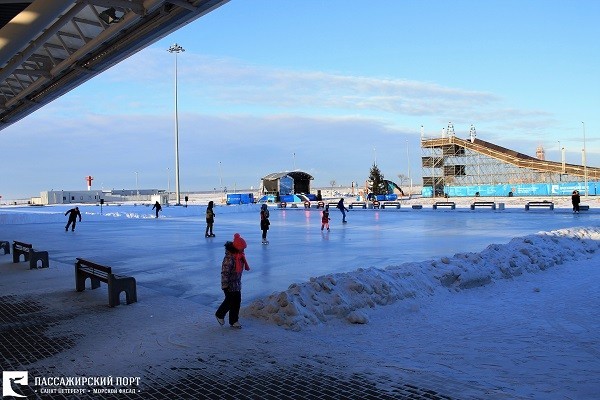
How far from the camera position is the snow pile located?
772 centimetres

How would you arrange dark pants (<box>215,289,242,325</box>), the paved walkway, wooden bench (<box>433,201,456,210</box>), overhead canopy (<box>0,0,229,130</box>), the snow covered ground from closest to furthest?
the paved walkway → the snow covered ground → dark pants (<box>215,289,242,325</box>) → overhead canopy (<box>0,0,229,130</box>) → wooden bench (<box>433,201,456,210</box>)

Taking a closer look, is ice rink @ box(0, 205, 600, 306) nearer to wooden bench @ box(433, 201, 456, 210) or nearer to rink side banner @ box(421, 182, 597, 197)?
wooden bench @ box(433, 201, 456, 210)

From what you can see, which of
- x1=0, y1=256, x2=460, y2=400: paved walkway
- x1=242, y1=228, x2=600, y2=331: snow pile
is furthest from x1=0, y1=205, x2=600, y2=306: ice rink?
x1=0, y1=256, x2=460, y2=400: paved walkway

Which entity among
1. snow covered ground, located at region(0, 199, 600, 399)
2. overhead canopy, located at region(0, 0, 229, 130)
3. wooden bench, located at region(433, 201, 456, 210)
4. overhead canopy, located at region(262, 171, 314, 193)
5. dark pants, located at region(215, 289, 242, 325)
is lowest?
snow covered ground, located at region(0, 199, 600, 399)

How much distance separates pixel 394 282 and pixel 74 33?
34.6 ft

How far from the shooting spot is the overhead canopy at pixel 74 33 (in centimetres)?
871

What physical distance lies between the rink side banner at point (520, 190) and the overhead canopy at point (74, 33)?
191 feet

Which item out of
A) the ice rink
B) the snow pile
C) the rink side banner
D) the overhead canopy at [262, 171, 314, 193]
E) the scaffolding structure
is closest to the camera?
the snow pile

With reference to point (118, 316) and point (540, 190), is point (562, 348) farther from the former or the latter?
point (540, 190)

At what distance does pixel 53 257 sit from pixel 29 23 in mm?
9914

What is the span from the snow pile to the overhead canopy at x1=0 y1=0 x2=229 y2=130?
19.2ft

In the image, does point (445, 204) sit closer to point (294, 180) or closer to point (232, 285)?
point (294, 180)

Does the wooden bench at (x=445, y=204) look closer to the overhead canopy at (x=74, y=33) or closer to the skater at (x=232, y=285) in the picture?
the overhead canopy at (x=74, y=33)

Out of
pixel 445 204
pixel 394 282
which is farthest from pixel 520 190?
pixel 394 282
